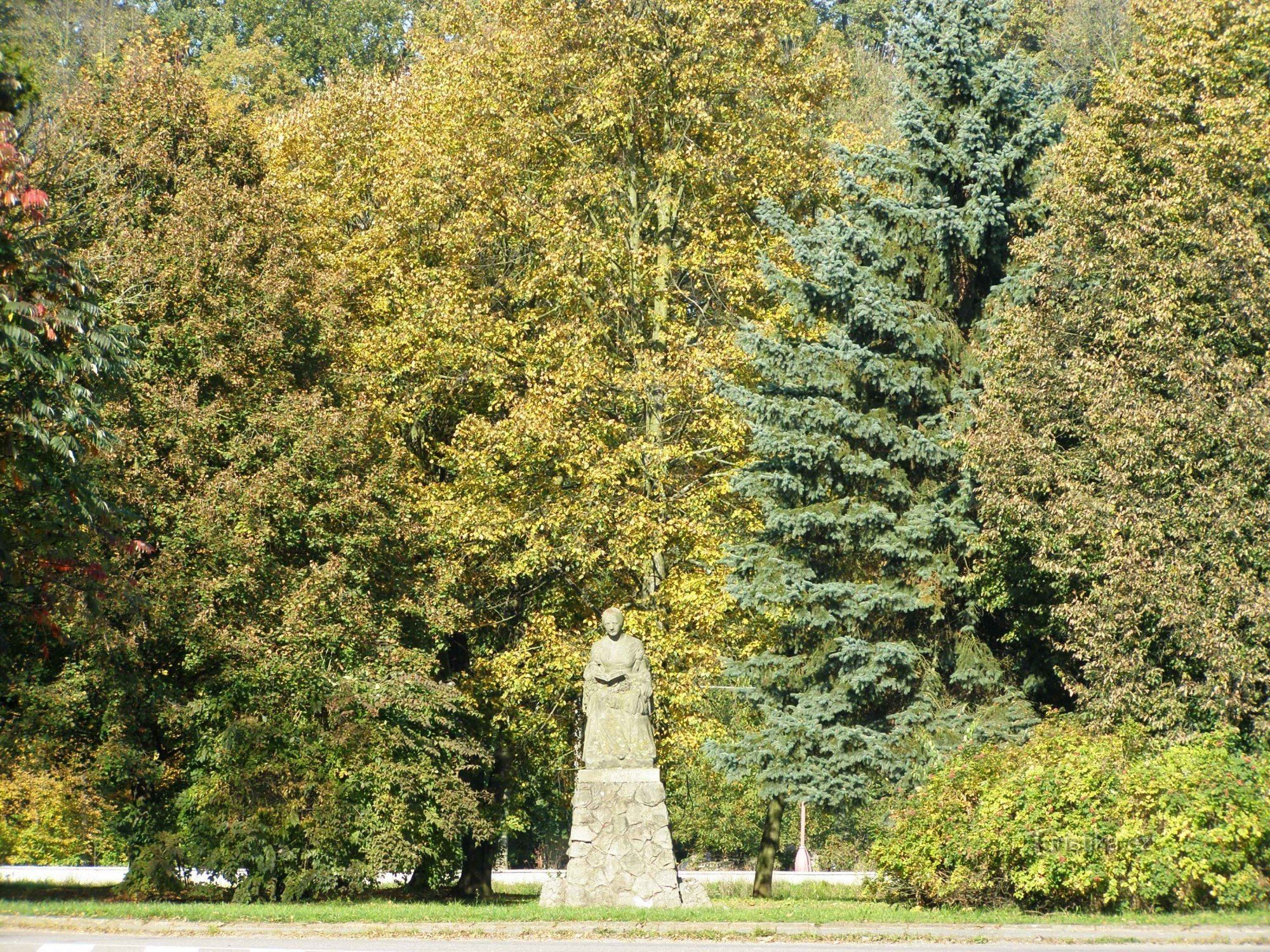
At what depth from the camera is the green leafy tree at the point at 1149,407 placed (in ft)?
55.5

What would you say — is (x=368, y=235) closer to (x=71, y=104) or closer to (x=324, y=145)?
(x=324, y=145)

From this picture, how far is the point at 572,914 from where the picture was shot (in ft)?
50.8

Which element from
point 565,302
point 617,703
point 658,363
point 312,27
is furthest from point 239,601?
point 312,27

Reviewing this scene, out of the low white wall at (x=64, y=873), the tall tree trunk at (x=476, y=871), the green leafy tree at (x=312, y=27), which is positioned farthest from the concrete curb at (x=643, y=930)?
the green leafy tree at (x=312, y=27)

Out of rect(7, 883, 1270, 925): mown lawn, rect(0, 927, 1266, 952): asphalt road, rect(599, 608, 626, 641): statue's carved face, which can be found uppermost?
rect(599, 608, 626, 641): statue's carved face

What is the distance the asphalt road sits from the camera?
1201 cm

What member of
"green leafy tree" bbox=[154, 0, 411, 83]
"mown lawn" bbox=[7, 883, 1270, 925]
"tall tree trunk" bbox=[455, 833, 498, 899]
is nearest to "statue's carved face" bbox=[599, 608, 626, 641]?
"mown lawn" bbox=[7, 883, 1270, 925]

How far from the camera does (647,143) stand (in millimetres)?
27297

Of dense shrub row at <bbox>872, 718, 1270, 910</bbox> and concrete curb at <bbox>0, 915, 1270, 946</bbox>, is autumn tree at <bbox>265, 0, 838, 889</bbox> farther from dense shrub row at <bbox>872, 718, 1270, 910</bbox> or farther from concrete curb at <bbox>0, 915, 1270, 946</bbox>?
concrete curb at <bbox>0, 915, 1270, 946</bbox>

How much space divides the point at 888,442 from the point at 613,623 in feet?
17.3

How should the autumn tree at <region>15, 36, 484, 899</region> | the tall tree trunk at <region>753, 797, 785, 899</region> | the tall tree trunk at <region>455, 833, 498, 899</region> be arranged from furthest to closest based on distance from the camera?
the tall tree trunk at <region>455, 833, 498, 899</region>
the tall tree trunk at <region>753, 797, 785, 899</region>
the autumn tree at <region>15, 36, 484, 899</region>

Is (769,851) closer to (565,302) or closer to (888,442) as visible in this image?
(888,442)

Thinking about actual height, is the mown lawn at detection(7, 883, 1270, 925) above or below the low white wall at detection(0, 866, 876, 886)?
below

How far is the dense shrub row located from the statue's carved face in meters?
4.44
